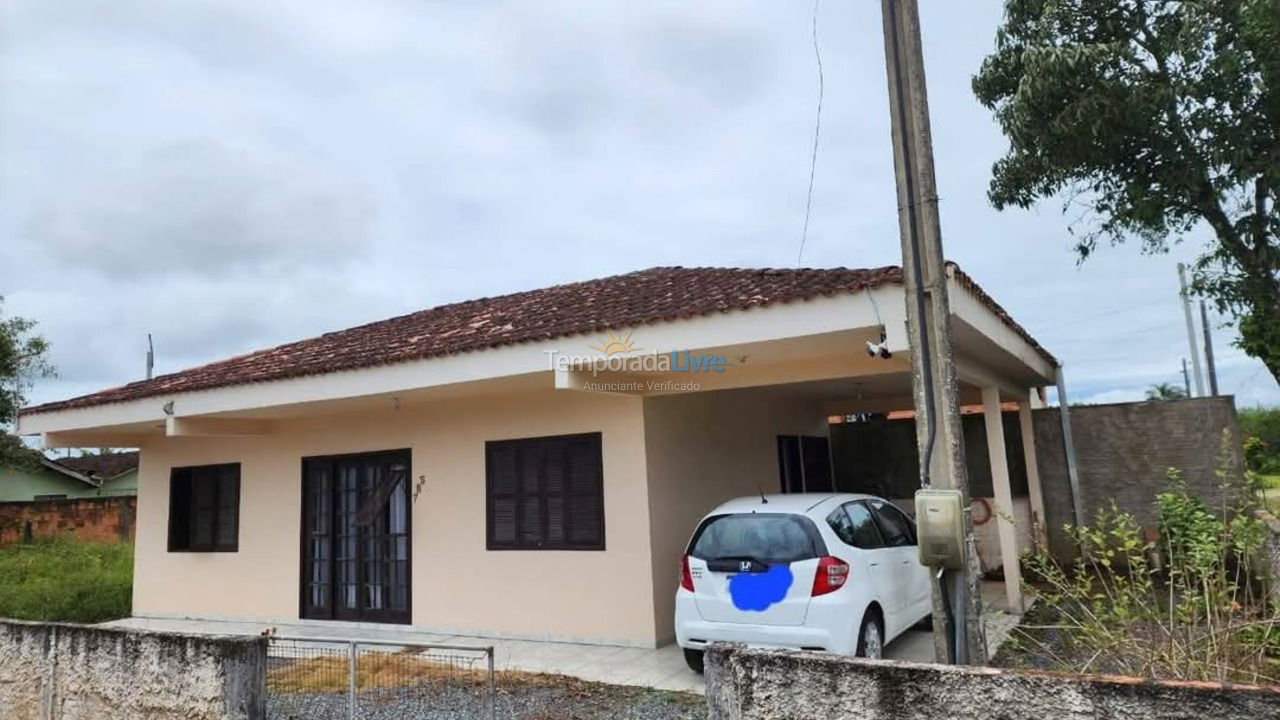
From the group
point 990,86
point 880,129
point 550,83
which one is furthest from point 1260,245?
point 550,83

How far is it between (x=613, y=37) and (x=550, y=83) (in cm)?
165

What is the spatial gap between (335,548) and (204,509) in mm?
2812

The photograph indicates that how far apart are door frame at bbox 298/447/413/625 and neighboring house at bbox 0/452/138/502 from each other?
2236 cm

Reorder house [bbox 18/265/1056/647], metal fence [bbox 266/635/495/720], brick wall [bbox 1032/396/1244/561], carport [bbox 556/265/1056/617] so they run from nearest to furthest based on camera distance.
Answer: metal fence [bbox 266/635/495/720]
carport [bbox 556/265/1056/617]
house [bbox 18/265/1056/647]
brick wall [bbox 1032/396/1244/561]

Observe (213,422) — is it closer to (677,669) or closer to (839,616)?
(677,669)

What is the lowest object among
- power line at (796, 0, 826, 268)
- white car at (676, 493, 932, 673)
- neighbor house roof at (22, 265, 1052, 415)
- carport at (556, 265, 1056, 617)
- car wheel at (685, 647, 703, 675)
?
car wheel at (685, 647, 703, 675)

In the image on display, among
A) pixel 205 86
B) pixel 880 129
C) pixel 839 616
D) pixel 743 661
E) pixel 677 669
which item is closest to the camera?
pixel 743 661

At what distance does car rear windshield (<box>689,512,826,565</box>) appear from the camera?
5738 mm

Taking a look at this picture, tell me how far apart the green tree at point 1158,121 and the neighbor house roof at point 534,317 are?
3.43 meters

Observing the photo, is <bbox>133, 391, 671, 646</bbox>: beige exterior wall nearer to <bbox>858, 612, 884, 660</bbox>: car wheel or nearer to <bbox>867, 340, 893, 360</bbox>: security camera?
<bbox>858, 612, 884, 660</bbox>: car wheel

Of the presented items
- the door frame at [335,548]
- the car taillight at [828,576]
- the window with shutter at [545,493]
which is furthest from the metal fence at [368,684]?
the car taillight at [828,576]

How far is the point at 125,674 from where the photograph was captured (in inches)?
187

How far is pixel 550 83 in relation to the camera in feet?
28.0

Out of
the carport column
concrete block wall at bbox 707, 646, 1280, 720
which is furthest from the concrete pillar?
concrete block wall at bbox 707, 646, 1280, 720
